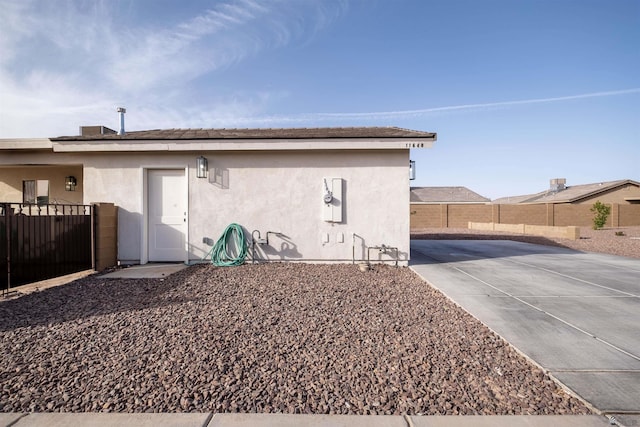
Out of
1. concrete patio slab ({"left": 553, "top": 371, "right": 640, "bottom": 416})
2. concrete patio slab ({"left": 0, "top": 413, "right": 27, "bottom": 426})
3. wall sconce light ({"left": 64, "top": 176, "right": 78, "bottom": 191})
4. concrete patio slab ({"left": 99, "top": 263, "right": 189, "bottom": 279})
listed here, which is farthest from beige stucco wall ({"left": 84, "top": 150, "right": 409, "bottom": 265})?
concrete patio slab ({"left": 0, "top": 413, "right": 27, "bottom": 426})

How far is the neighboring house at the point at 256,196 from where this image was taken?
6.86 metres

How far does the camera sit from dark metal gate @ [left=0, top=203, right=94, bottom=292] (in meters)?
4.83

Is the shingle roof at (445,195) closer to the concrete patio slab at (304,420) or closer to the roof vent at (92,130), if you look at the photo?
the roof vent at (92,130)

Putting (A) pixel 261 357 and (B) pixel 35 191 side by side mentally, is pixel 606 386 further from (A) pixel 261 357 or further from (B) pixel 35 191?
(B) pixel 35 191

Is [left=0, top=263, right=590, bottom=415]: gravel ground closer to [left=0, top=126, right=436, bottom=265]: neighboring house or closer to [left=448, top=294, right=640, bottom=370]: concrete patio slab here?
[left=448, top=294, right=640, bottom=370]: concrete patio slab

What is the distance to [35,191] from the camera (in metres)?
9.11

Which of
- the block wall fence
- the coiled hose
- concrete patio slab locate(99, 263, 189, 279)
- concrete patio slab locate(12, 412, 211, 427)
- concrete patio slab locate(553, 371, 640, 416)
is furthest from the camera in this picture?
the block wall fence

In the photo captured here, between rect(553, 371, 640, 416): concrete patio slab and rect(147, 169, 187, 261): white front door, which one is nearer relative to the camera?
rect(553, 371, 640, 416): concrete patio slab

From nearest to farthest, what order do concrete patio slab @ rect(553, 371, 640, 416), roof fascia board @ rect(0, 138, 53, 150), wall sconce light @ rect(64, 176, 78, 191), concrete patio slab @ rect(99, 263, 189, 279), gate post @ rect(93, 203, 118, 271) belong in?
concrete patio slab @ rect(553, 371, 640, 416), concrete patio slab @ rect(99, 263, 189, 279), gate post @ rect(93, 203, 118, 271), roof fascia board @ rect(0, 138, 53, 150), wall sconce light @ rect(64, 176, 78, 191)

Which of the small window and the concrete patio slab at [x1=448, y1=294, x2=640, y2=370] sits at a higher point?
the small window

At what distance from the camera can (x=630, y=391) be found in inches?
85.1

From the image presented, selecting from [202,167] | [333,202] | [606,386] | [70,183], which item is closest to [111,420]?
[606,386]

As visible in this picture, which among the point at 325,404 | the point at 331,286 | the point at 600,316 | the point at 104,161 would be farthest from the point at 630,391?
the point at 104,161

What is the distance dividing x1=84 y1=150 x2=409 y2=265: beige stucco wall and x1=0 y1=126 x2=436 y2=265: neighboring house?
1.0 inches
